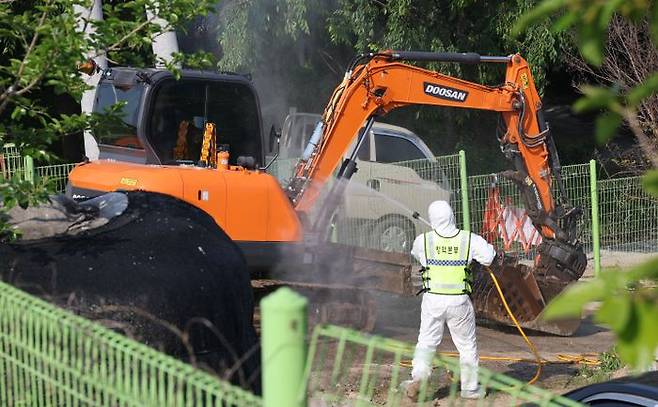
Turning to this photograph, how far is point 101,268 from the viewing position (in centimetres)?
509

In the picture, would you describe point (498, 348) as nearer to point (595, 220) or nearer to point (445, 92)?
point (445, 92)

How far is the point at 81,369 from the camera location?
3326 mm

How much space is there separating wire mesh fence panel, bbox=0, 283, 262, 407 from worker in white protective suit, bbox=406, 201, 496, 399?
17.2ft

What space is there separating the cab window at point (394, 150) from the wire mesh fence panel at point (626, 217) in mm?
2757

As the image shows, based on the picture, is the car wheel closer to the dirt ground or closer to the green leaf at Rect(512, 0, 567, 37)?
the dirt ground

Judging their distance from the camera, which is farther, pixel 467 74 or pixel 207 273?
pixel 467 74

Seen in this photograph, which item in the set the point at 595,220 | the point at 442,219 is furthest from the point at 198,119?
the point at 595,220

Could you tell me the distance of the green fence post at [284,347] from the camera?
2.45 m

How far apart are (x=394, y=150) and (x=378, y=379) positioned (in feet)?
24.6

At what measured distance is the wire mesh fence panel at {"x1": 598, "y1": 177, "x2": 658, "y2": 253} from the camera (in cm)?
1562

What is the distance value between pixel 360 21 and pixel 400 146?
3.67m

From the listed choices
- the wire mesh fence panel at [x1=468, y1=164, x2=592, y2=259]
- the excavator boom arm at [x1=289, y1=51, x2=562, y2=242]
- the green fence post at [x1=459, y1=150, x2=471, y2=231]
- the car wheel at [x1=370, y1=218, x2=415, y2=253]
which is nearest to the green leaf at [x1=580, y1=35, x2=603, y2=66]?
the excavator boom arm at [x1=289, y1=51, x2=562, y2=242]

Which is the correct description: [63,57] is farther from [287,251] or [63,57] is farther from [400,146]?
[400,146]

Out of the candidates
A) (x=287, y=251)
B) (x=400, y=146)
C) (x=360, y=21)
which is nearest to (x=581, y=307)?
(x=287, y=251)
